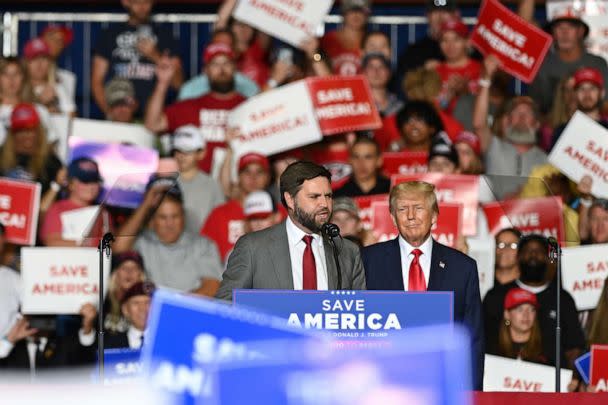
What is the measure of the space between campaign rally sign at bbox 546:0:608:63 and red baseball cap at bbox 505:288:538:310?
129 inches

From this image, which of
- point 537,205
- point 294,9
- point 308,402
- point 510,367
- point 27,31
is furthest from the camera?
point 27,31

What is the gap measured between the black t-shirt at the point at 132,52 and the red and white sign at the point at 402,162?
2.10 meters

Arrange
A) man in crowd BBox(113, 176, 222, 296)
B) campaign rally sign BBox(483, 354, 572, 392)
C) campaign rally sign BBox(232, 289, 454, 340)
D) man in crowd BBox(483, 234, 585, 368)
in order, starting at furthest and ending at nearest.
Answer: man in crowd BBox(113, 176, 222, 296), man in crowd BBox(483, 234, 585, 368), campaign rally sign BBox(483, 354, 572, 392), campaign rally sign BBox(232, 289, 454, 340)

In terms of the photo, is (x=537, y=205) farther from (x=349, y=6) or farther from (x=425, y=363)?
(x=425, y=363)

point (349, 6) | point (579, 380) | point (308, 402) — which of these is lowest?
point (579, 380)

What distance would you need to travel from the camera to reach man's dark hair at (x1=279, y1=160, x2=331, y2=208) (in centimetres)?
517

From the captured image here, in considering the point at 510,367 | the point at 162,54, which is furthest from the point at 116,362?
the point at 162,54

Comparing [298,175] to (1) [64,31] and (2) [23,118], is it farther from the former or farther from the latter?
(1) [64,31]

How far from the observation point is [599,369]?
693 centimetres

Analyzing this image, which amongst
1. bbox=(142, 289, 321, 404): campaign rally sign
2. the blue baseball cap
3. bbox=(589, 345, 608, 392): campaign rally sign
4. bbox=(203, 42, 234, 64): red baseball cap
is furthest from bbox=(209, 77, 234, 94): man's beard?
bbox=(142, 289, 321, 404): campaign rally sign

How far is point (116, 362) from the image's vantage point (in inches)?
289

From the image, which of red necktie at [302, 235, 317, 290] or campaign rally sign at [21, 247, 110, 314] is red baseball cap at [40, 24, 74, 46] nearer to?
campaign rally sign at [21, 247, 110, 314]

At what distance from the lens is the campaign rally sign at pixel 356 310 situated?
13.3ft

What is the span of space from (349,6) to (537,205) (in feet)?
8.86
